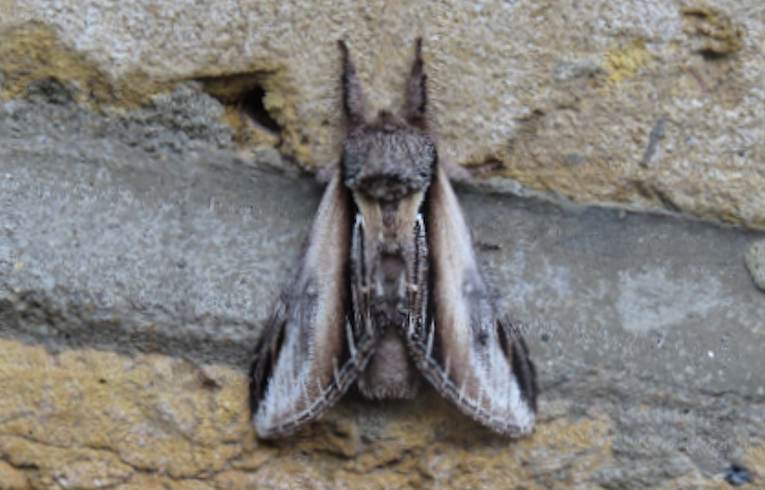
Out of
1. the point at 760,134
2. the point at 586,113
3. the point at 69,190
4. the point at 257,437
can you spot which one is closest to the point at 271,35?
the point at 69,190

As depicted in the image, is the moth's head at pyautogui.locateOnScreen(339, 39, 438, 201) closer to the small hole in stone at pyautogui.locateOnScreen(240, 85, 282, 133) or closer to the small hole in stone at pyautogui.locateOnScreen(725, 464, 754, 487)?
the small hole in stone at pyautogui.locateOnScreen(240, 85, 282, 133)

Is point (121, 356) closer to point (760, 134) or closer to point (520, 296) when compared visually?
point (520, 296)

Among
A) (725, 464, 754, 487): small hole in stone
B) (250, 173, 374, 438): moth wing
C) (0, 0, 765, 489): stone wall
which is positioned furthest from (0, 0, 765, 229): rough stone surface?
(725, 464, 754, 487): small hole in stone

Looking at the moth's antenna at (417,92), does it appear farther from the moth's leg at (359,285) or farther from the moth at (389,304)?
the moth's leg at (359,285)

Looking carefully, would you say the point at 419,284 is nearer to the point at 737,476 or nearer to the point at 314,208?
the point at 314,208


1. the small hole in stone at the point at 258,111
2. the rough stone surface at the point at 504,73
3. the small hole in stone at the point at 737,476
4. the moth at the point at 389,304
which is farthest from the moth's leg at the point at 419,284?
the small hole in stone at the point at 737,476

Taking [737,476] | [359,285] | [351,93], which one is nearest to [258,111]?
[351,93]
